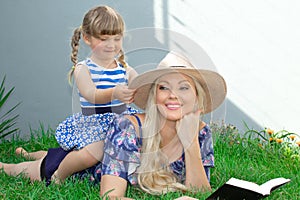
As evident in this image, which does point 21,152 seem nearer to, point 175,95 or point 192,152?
point 192,152

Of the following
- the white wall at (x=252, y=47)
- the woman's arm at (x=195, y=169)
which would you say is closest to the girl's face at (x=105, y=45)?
the woman's arm at (x=195, y=169)

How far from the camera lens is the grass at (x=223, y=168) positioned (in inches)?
107

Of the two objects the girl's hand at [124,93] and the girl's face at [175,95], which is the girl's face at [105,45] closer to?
the girl's hand at [124,93]

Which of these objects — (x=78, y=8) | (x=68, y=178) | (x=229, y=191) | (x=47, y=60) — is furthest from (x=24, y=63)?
(x=229, y=191)

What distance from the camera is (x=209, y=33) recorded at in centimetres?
420

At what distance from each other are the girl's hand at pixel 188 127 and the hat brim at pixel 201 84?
63 mm

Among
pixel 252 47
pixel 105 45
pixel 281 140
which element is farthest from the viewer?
pixel 252 47

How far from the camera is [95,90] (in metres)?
2.81

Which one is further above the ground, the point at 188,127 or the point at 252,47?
the point at 252,47

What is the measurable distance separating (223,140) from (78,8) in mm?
1319

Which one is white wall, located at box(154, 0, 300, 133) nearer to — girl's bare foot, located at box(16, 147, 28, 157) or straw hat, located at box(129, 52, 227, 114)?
girl's bare foot, located at box(16, 147, 28, 157)

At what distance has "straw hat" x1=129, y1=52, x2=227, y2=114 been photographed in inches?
97.5

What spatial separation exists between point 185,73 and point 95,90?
48 cm

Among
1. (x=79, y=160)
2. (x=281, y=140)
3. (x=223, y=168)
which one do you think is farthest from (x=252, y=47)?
(x=79, y=160)
